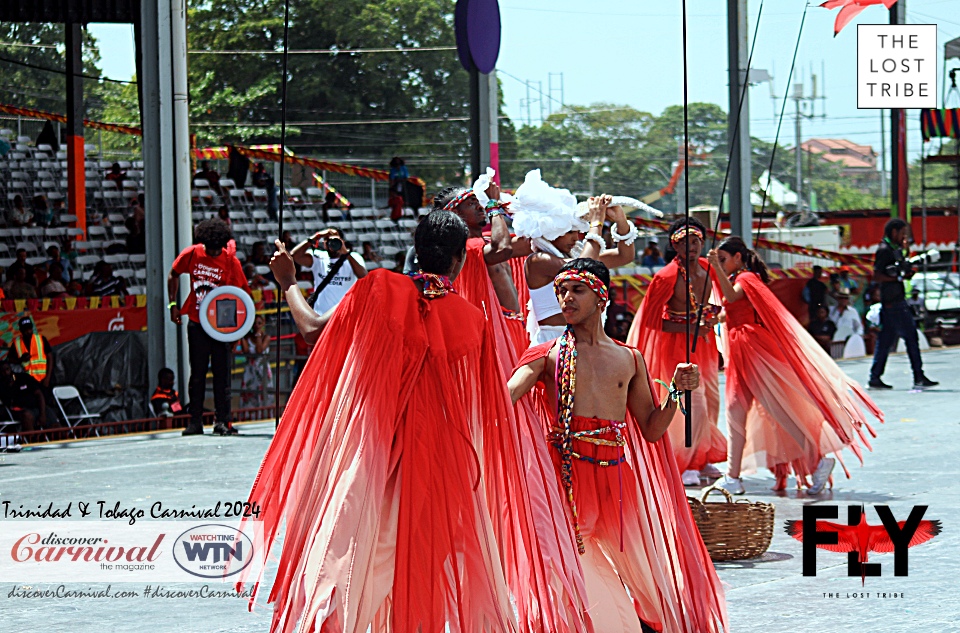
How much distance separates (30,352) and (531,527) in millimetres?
9253

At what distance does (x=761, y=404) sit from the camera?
30.1 ft

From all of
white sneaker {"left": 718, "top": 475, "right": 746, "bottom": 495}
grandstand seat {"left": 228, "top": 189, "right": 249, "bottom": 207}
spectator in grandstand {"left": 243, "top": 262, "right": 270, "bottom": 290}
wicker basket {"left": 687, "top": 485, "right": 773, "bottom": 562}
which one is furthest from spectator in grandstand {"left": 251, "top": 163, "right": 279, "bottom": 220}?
wicker basket {"left": 687, "top": 485, "right": 773, "bottom": 562}

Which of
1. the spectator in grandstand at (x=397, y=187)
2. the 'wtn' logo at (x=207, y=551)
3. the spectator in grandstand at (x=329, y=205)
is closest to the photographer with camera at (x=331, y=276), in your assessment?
the 'wtn' logo at (x=207, y=551)

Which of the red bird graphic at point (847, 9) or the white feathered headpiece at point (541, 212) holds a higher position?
the red bird graphic at point (847, 9)

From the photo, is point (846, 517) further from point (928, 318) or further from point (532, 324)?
point (928, 318)

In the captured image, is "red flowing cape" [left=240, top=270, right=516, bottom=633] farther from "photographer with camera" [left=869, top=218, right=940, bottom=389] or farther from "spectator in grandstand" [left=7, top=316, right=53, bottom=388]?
"photographer with camera" [left=869, top=218, right=940, bottom=389]

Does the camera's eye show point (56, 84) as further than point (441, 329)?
Yes

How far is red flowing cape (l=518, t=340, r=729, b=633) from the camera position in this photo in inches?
203

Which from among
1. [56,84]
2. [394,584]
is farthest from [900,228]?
[56,84]

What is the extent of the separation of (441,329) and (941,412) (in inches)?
388

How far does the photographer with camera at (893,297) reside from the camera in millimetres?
15086

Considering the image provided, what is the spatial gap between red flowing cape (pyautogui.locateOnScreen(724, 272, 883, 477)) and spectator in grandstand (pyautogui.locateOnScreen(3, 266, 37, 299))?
32.0ft

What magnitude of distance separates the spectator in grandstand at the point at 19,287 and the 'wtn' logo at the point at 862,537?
11.1m

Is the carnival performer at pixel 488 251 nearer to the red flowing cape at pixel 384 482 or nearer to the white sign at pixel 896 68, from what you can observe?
the red flowing cape at pixel 384 482
